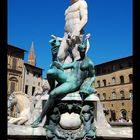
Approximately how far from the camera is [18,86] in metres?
56.1

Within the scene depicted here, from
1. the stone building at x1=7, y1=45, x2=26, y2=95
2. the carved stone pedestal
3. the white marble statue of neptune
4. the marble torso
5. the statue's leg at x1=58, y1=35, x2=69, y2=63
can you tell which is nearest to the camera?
the carved stone pedestal

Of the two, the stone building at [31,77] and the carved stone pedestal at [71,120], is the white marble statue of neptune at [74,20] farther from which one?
the stone building at [31,77]

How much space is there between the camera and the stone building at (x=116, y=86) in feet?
185

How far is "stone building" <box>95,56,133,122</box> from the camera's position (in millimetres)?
56406

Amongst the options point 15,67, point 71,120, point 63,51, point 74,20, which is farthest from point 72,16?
point 15,67

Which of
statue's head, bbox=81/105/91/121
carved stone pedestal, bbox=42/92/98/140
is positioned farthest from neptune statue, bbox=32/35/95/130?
statue's head, bbox=81/105/91/121

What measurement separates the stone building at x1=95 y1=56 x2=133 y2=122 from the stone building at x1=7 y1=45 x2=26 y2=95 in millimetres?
16905

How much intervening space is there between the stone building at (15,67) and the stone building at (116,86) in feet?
55.5

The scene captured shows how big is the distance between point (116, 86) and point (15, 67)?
793 inches

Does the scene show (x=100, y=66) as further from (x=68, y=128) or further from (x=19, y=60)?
(x=68, y=128)

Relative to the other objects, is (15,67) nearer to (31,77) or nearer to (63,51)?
(31,77)

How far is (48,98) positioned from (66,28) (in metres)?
4.26

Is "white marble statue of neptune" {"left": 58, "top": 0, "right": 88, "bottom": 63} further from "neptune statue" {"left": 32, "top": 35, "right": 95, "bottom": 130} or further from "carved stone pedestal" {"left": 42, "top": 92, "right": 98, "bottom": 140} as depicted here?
"carved stone pedestal" {"left": 42, "top": 92, "right": 98, "bottom": 140}
